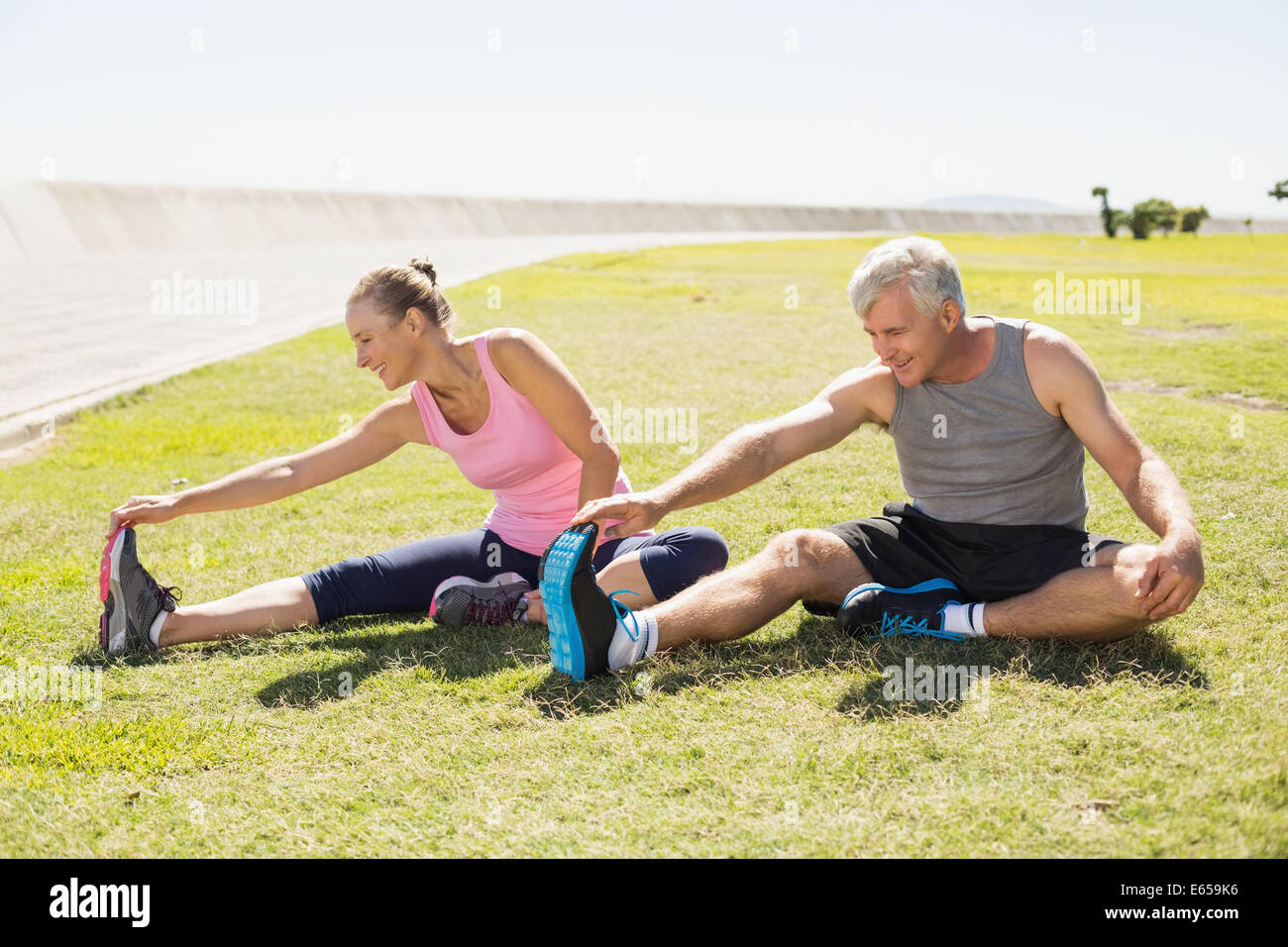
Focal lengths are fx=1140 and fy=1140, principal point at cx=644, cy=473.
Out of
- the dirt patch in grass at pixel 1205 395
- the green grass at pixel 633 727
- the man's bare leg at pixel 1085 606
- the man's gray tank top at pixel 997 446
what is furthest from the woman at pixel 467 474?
the dirt patch in grass at pixel 1205 395

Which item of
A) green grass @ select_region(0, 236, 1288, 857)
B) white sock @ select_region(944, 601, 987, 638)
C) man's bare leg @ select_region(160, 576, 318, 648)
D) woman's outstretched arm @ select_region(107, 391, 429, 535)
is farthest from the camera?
woman's outstretched arm @ select_region(107, 391, 429, 535)

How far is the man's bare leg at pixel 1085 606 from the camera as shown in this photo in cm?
360

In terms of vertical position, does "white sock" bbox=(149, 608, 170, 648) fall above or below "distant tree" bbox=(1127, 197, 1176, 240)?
below

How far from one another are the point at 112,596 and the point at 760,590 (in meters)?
2.43

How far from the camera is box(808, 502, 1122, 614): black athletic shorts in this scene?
3.91m

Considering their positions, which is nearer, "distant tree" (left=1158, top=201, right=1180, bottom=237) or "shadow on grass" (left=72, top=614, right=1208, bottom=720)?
"shadow on grass" (left=72, top=614, right=1208, bottom=720)

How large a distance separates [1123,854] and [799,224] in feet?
236

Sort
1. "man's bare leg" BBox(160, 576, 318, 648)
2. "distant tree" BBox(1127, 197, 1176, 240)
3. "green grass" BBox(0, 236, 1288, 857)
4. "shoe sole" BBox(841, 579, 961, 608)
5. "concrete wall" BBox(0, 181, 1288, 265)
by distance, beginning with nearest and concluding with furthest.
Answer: "green grass" BBox(0, 236, 1288, 857) → "shoe sole" BBox(841, 579, 961, 608) → "man's bare leg" BBox(160, 576, 318, 648) → "concrete wall" BBox(0, 181, 1288, 265) → "distant tree" BBox(1127, 197, 1176, 240)

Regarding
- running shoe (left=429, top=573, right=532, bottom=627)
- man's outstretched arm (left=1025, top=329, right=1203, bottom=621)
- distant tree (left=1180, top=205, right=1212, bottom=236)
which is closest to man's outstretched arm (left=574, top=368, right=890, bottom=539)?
running shoe (left=429, top=573, right=532, bottom=627)

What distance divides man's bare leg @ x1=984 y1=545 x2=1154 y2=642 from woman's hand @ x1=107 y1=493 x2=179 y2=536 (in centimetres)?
301

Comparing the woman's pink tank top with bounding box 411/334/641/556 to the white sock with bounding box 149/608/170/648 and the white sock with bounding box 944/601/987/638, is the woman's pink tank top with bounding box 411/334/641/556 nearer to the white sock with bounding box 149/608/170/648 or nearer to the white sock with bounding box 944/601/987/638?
the white sock with bounding box 149/608/170/648

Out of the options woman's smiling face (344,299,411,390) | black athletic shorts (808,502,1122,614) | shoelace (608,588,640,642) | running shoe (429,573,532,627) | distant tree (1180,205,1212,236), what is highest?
distant tree (1180,205,1212,236)

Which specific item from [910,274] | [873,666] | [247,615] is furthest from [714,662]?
[247,615]
